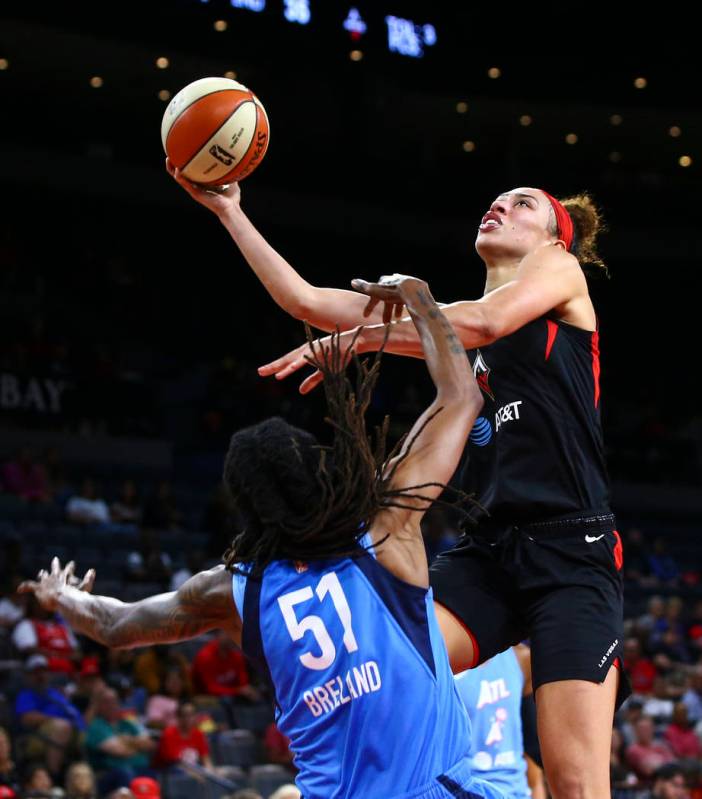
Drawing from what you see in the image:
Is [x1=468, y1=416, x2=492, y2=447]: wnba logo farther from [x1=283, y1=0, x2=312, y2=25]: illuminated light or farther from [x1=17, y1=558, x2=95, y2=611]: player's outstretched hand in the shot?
[x1=283, y1=0, x2=312, y2=25]: illuminated light

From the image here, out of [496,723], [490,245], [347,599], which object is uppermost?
[490,245]

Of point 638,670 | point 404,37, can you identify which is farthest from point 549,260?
point 404,37

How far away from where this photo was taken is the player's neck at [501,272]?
156 inches

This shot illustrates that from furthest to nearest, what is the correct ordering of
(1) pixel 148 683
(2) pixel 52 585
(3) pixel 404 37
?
(3) pixel 404 37 → (1) pixel 148 683 → (2) pixel 52 585

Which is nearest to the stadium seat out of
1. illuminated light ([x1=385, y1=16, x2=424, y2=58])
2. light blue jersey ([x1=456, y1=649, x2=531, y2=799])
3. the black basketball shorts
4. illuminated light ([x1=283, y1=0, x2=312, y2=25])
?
light blue jersey ([x1=456, y1=649, x2=531, y2=799])

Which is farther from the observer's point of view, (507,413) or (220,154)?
(220,154)

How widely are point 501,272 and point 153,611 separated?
1578 mm

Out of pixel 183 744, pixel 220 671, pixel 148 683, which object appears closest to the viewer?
pixel 183 744

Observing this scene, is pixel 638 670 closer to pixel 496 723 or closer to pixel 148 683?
pixel 148 683

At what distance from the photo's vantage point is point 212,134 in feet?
13.2

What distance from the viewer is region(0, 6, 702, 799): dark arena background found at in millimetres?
16109

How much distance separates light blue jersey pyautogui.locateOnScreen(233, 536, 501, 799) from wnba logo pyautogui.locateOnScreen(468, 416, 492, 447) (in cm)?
101

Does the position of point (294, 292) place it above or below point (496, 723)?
above

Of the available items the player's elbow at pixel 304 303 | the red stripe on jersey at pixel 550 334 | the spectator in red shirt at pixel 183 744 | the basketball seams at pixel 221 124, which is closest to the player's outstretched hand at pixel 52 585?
the player's elbow at pixel 304 303
